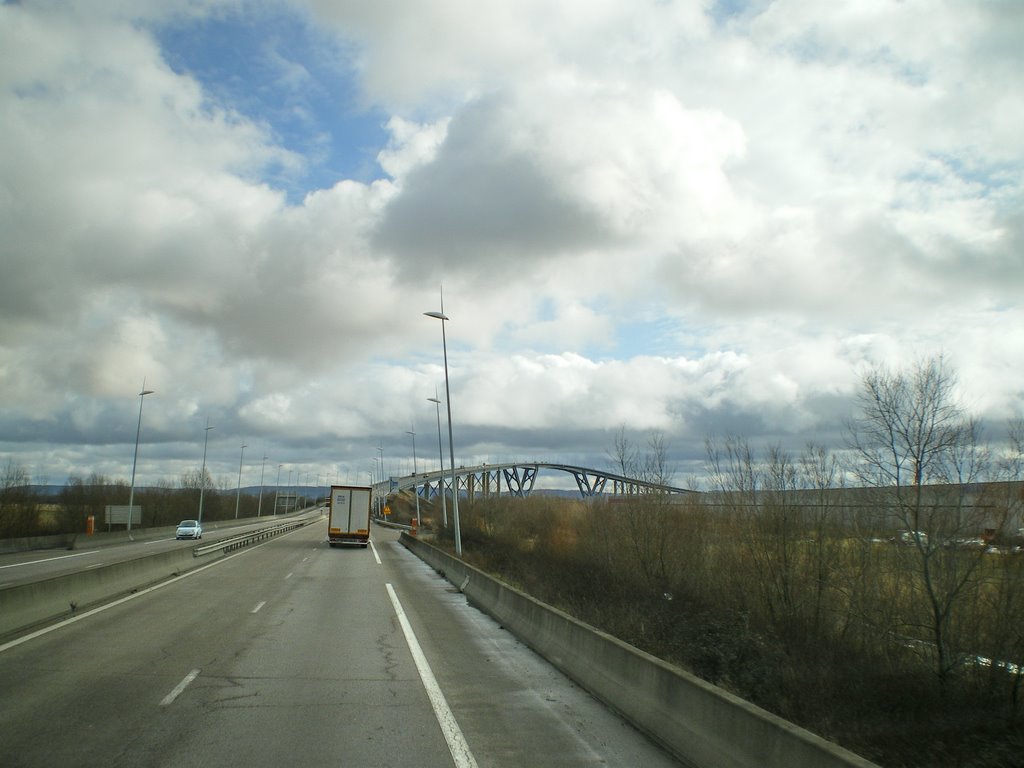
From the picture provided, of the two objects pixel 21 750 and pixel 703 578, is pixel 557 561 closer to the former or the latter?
pixel 703 578

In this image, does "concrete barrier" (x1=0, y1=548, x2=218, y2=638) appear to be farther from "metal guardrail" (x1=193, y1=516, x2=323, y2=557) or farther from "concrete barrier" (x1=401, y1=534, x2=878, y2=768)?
"concrete barrier" (x1=401, y1=534, x2=878, y2=768)

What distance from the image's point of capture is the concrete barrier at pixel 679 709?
5625 mm

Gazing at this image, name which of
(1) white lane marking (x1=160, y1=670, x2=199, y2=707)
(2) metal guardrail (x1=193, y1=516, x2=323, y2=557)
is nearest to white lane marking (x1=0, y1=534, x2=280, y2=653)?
(1) white lane marking (x1=160, y1=670, x2=199, y2=707)

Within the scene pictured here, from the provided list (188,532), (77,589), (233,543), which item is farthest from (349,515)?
(77,589)

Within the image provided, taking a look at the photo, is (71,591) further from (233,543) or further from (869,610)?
(233,543)

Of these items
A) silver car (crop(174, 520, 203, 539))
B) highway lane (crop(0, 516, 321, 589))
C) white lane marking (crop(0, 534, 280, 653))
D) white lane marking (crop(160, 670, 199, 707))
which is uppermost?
→ silver car (crop(174, 520, 203, 539))

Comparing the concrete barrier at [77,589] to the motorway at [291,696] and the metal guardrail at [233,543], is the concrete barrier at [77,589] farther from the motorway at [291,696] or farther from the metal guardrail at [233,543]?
the metal guardrail at [233,543]

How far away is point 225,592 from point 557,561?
19.4 m

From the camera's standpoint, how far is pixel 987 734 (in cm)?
793

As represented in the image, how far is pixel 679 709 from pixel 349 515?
140 ft

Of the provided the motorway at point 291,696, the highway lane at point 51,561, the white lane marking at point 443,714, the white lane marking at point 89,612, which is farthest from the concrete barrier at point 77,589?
the white lane marking at point 443,714

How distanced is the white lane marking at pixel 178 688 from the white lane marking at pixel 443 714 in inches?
121

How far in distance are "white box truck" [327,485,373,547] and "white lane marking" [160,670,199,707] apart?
38.1 m

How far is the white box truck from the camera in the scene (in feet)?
158
